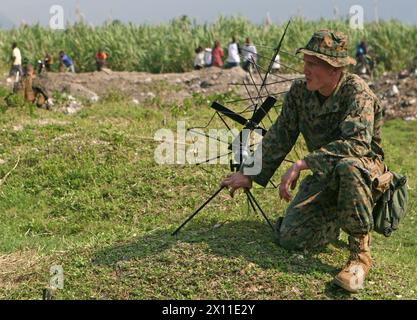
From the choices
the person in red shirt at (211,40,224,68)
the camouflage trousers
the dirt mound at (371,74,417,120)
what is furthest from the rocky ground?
the camouflage trousers

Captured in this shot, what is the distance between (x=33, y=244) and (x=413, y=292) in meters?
2.89

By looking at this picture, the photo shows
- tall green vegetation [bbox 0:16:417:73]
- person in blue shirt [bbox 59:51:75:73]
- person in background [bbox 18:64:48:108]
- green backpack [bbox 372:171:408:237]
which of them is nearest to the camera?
green backpack [bbox 372:171:408:237]

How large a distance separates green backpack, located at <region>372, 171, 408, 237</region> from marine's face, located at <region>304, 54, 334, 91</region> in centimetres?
73

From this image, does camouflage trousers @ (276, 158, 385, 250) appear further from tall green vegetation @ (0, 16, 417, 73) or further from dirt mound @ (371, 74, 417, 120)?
tall green vegetation @ (0, 16, 417, 73)

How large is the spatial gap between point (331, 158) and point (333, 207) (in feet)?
1.67

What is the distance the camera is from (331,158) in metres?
4.25

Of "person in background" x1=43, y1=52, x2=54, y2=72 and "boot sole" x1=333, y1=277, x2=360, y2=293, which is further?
"person in background" x1=43, y1=52, x2=54, y2=72

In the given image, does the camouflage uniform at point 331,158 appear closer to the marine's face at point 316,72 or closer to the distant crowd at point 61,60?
the marine's face at point 316,72

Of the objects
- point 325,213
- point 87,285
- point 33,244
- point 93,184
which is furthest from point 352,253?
point 93,184

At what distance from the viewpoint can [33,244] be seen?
5.77 m

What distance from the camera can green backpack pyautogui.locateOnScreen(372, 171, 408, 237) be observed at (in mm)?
4621

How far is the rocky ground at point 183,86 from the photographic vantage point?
13.6m

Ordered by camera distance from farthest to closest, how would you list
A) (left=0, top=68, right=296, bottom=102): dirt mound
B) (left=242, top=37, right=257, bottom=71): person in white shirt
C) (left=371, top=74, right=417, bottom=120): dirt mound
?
(left=0, top=68, right=296, bottom=102): dirt mound → (left=371, top=74, right=417, bottom=120): dirt mound → (left=242, top=37, right=257, bottom=71): person in white shirt
